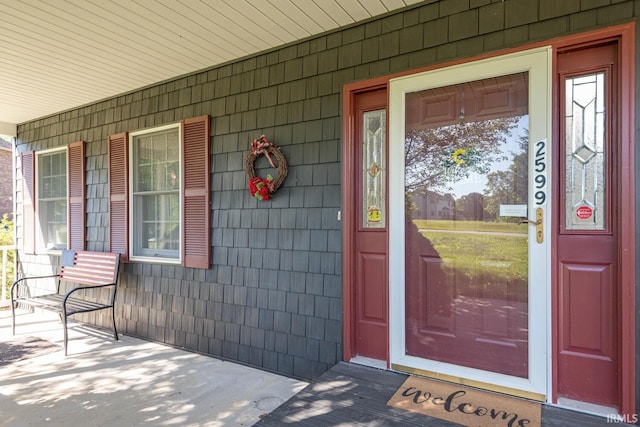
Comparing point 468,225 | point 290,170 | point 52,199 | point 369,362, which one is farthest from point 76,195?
point 468,225

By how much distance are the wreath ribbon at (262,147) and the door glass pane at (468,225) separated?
1109mm

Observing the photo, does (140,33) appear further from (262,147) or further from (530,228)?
(530,228)

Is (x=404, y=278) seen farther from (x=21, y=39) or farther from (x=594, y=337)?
(x=21, y=39)

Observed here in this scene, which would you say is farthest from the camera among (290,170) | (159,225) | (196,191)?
(159,225)

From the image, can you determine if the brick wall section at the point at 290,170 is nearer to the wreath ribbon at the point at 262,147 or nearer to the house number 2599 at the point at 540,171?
the wreath ribbon at the point at 262,147

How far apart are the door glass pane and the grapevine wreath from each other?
991 millimetres

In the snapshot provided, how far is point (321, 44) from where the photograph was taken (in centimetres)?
275

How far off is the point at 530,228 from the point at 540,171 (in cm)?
32

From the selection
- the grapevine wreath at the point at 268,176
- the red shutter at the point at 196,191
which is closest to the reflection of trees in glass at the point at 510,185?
the grapevine wreath at the point at 268,176

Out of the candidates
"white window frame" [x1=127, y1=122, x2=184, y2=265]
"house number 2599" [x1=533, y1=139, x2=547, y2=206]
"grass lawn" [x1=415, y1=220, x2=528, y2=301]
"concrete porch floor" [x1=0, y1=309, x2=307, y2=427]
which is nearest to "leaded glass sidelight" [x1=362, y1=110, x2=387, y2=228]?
"grass lawn" [x1=415, y1=220, x2=528, y2=301]

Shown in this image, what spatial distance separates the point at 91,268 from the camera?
4.05m

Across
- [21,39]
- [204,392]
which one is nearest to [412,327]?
[204,392]

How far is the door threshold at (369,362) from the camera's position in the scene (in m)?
2.47

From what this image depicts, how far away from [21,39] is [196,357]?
2953 mm
